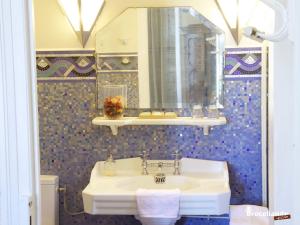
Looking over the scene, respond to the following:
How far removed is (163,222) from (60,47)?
1.24m

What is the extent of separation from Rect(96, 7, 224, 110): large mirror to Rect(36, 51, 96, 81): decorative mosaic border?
0.07 m

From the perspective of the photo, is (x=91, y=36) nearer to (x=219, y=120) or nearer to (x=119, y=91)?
(x=119, y=91)

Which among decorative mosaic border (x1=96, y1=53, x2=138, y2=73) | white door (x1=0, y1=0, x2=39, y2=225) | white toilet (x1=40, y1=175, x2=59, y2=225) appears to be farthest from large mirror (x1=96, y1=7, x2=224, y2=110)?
white door (x1=0, y1=0, x2=39, y2=225)

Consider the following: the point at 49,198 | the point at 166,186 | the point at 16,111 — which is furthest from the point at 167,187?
the point at 16,111

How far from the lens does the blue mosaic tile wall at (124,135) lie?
8.58ft

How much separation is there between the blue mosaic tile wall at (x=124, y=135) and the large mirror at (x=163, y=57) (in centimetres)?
10

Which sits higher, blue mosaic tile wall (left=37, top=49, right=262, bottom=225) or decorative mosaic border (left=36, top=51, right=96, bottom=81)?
decorative mosaic border (left=36, top=51, right=96, bottom=81)

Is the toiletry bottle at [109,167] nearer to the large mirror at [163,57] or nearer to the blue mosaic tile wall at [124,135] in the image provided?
the blue mosaic tile wall at [124,135]

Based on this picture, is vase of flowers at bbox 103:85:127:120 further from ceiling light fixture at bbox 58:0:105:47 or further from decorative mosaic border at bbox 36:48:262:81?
ceiling light fixture at bbox 58:0:105:47

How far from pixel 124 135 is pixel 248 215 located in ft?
2.94

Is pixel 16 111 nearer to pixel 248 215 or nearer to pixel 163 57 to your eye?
pixel 163 57

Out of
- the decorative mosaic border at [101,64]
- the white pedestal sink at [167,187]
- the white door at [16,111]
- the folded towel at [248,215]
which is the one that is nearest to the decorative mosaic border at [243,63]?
the decorative mosaic border at [101,64]

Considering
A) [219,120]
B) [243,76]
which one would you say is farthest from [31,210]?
[243,76]

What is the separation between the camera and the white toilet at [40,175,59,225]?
2.69m
